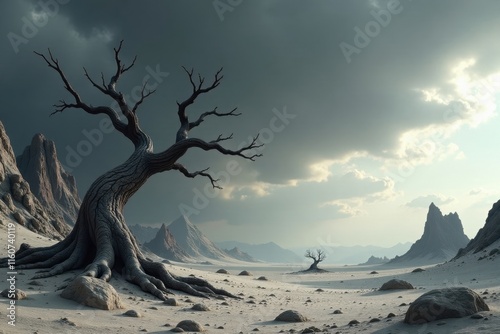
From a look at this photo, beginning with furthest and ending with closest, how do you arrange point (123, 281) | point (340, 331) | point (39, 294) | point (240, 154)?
1. point (240, 154)
2. point (123, 281)
3. point (39, 294)
4. point (340, 331)

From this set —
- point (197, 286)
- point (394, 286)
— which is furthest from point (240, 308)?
point (394, 286)

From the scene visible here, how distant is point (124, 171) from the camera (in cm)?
1866

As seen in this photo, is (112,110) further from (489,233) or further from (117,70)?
(489,233)

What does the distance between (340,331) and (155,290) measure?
7464mm

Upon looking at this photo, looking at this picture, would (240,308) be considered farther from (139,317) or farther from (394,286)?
(394,286)

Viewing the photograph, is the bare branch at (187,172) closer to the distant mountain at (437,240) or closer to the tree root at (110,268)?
the tree root at (110,268)

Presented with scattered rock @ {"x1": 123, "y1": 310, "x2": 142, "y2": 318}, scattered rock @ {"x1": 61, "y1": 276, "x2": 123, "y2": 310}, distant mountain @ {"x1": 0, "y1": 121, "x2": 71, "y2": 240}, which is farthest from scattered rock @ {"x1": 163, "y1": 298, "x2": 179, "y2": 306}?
distant mountain @ {"x1": 0, "y1": 121, "x2": 71, "y2": 240}

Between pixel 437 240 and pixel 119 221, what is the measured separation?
193 m

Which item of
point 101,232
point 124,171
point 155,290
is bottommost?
point 155,290

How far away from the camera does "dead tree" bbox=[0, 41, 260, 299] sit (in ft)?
51.8

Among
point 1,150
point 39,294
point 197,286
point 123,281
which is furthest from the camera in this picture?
point 1,150

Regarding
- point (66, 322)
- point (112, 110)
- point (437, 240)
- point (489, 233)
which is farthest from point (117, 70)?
point (437, 240)

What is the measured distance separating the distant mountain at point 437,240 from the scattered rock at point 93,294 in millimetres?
177283

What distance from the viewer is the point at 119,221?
700 inches
